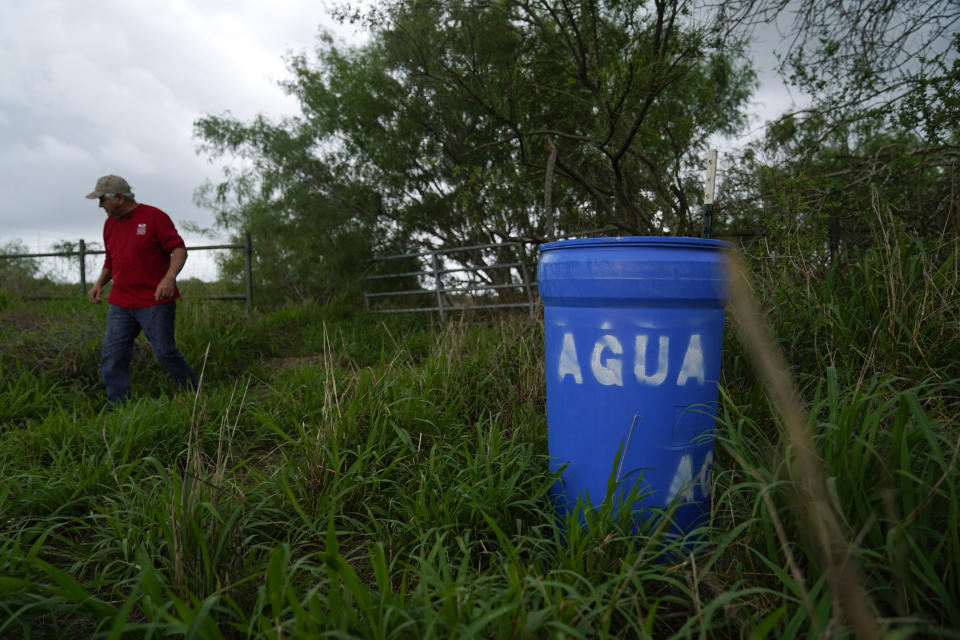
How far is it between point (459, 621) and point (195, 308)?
5542mm

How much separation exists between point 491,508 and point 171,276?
282 cm

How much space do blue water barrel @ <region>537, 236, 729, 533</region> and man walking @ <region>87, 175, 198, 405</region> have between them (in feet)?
9.39

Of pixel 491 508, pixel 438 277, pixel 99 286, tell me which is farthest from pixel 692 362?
pixel 438 277

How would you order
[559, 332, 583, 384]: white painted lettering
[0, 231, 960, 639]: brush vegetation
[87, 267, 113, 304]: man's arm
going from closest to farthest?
[0, 231, 960, 639]: brush vegetation → [559, 332, 583, 384]: white painted lettering → [87, 267, 113, 304]: man's arm

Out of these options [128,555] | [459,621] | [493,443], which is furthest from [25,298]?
[459,621]

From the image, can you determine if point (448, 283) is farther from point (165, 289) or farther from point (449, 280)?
point (165, 289)

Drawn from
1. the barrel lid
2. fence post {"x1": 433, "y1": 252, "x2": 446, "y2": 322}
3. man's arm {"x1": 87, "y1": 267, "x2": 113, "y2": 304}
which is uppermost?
fence post {"x1": 433, "y1": 252, "x2": 446, "y2": 322}

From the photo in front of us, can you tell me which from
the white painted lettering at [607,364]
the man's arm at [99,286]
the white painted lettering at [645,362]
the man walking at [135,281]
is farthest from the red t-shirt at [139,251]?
the white painted lettering at [645,362]

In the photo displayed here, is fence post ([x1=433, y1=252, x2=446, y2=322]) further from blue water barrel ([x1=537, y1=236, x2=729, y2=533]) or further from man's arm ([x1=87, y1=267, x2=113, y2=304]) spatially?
blue water barrel ([x1=537, y1=236, x2=729, y2=533])

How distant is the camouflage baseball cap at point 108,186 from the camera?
3.35 metres

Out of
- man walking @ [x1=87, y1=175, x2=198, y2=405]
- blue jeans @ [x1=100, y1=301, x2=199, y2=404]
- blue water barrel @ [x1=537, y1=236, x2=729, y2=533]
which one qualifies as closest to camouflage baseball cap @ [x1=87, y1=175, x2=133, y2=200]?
man walking @ [x1=87, y1=175, x2=198, y2=405]

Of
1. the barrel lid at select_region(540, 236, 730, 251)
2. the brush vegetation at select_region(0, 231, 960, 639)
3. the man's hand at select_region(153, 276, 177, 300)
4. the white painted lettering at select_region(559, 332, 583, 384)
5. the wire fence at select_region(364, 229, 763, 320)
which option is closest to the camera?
the brush vegetation at select_region(0, 231, 960, 639)

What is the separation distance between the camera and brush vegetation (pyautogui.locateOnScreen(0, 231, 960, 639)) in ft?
3.68

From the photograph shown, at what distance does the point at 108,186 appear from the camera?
133 inches
